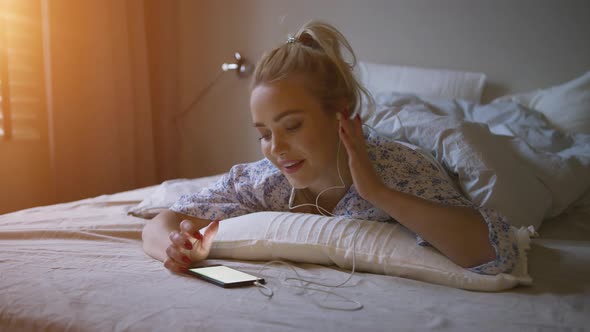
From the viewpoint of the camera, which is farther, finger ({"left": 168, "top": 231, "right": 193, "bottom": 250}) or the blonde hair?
the blonde hair

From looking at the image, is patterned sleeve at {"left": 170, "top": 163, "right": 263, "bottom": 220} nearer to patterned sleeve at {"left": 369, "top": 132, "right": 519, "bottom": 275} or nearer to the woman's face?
the woman's face

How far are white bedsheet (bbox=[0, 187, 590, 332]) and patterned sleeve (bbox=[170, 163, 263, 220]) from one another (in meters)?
0.20

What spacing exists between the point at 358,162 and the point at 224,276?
0.36 metres

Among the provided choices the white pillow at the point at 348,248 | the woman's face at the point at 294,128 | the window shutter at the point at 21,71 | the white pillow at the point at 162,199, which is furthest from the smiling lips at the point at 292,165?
the window shutter at the point at 21,71

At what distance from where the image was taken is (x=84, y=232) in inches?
59.1

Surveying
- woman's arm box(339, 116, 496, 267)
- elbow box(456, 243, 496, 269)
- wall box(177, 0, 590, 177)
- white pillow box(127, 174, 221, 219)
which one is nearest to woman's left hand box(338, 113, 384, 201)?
woman's arm box(339, 116, 496, 267)

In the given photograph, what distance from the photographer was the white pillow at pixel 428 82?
2.40 metres

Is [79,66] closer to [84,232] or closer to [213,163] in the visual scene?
[213,163]

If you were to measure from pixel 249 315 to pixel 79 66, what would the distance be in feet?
7.02

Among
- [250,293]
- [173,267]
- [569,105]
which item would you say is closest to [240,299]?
[250,293]

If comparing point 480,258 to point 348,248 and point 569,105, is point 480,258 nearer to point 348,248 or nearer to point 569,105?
point 348,248

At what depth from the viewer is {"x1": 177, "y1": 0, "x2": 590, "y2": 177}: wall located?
234 centimetres

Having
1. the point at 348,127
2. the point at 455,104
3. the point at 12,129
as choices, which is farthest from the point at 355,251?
the point at 12,129

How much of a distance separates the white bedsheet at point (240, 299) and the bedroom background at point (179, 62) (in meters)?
1.26
